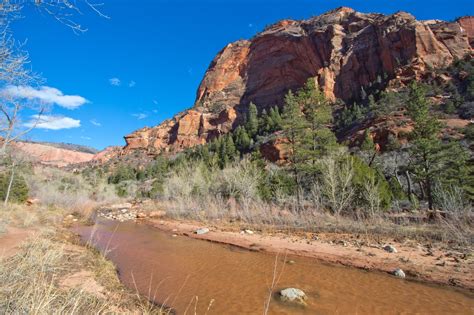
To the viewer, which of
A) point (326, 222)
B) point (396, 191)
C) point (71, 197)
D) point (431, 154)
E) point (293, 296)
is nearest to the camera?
point (293, 296)

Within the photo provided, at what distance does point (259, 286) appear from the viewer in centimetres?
774

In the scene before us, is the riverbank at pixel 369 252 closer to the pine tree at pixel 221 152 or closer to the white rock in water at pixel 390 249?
the white rock in water at pixel 390 249

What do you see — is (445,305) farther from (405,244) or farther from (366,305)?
(405,244)

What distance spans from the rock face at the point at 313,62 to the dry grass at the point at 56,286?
59.0 m

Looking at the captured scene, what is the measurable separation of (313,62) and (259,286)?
8300 centimetres

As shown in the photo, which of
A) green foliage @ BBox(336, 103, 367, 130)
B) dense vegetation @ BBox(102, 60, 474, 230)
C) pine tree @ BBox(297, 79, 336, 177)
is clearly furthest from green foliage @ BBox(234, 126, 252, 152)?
pine tree @ BBox(297, 79, 336, 177)

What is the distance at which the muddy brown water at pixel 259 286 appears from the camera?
626cm

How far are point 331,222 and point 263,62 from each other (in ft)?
282

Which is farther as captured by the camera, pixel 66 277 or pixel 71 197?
pixel 71 197

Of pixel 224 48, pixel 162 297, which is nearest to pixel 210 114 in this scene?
pixel 224 48

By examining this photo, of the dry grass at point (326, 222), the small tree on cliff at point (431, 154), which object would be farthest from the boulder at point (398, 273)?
the small tree on cliff at point (431, 154)

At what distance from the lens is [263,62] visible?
94.6 meters

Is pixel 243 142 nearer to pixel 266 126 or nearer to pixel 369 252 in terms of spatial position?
pixel 266 126

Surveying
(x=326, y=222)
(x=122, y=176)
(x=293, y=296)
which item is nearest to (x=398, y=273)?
(x=293, y=296)
